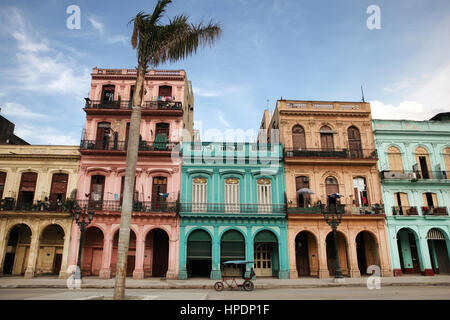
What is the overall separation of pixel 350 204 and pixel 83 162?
20858 millimetres

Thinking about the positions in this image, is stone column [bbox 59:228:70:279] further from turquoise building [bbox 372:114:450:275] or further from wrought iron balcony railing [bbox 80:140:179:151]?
turquoise building [bbox 372:114:450:275]

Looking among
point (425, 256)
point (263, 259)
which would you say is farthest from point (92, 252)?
point (425, 256)

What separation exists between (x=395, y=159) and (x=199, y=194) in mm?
16208

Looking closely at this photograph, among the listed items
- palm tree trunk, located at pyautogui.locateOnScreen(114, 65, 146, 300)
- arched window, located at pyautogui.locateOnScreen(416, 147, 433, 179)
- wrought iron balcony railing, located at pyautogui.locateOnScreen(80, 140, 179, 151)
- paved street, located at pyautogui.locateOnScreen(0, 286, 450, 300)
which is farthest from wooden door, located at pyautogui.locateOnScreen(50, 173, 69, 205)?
arched window, located at pyautogui.locateOnScreen(416, 147, 433, 179)

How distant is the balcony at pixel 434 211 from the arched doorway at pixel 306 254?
8753 millimetres

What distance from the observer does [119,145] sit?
2317 centimetres

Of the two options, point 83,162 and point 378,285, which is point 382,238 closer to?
point 378,285

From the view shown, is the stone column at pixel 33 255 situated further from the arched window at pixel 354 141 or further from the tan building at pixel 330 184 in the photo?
the arched window at pixel 354 141

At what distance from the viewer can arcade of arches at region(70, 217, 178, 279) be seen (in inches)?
820

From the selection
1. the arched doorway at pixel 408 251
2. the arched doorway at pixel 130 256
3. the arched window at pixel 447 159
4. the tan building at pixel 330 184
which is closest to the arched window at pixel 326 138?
the tan building at pixel 330 184

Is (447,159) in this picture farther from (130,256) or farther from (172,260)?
(130,256)

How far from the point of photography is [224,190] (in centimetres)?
2262

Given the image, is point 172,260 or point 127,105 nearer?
point 172,260

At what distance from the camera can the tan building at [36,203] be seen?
70.5 feet
